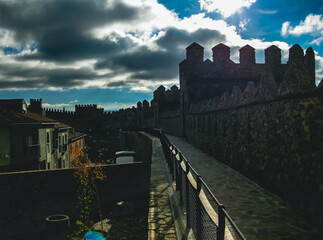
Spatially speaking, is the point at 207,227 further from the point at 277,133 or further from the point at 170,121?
the point at 170,121

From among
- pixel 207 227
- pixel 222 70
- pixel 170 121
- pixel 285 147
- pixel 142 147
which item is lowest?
pixel 142 147

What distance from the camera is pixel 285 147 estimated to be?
21.2ft

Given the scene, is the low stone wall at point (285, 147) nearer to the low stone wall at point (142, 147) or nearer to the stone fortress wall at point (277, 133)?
the stone fortress wall at point (277, 133)

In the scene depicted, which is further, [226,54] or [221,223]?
[226,54]

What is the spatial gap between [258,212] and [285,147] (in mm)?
1918

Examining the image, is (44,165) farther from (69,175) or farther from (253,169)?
(253,169)

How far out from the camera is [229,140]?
37.7 feet

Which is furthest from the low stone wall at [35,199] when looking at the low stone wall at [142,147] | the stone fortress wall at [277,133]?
the stone fortress wall at [277,133]

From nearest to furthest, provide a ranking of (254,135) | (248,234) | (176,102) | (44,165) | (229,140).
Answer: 1. (248,234)
2. (254,135)
3. (229,140)
4. (44,165)
5. (176,102)

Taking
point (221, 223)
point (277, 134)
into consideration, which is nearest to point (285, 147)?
point (277, 134)

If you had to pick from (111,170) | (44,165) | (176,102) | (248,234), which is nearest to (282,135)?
(248,234)

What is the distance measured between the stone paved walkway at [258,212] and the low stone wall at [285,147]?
0.32 m

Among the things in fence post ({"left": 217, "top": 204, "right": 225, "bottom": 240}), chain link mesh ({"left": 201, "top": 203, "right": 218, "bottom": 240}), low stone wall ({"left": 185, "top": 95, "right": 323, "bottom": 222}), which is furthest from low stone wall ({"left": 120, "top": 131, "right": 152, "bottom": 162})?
fence post ({"left": 217, "top": 204, "right": 225, "bottom": 240})

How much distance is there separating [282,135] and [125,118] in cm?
5870
